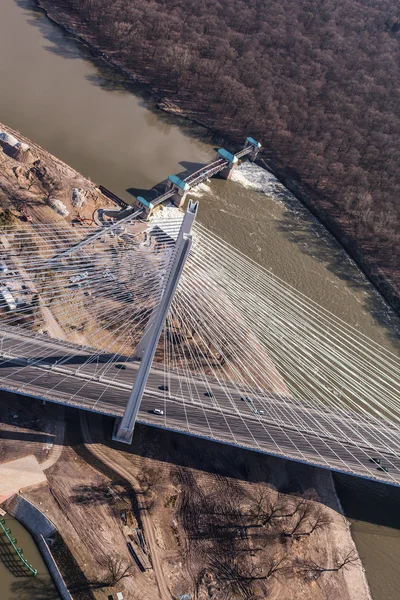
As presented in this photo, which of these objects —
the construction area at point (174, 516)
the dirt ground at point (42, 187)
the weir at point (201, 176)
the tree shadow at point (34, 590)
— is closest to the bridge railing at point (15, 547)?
the tree shadow at point (34, 590)

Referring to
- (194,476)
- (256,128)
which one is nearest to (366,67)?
(256,128)

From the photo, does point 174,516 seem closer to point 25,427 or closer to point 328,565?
point 328,565

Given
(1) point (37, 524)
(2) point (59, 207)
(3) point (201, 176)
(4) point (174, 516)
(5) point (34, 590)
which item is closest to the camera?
(5) point (34, 590)

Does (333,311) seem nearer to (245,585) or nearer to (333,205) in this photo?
(333,205)

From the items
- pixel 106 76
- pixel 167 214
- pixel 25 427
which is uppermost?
pixel 106 76

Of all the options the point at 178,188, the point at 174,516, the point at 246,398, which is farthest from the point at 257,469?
the point at 178,188

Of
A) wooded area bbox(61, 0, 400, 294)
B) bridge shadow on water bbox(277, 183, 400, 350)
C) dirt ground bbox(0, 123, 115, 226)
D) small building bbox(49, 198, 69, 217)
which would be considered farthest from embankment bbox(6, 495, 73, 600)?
wooded area bbox(61, 0, 400, 294)

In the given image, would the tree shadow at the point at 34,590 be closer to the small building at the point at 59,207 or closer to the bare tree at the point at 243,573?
the bare tree at the point at 243,573
